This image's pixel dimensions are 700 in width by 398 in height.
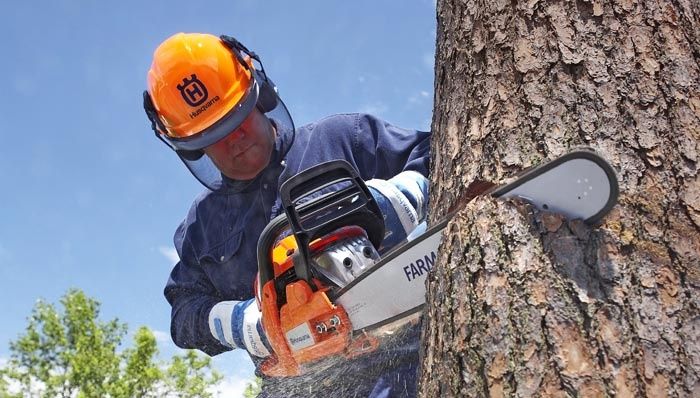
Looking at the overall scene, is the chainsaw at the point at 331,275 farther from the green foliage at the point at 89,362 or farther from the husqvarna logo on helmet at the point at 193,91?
the green foliage at the point at 89,362

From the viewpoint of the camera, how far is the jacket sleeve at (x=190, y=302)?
9.16 ft

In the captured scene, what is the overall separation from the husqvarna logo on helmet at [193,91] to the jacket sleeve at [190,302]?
0.64 meters

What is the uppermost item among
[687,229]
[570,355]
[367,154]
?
[367,154]

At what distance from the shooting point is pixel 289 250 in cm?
197

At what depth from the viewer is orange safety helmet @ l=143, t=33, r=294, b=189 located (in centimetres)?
281

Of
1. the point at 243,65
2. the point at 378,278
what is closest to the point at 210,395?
the point at 243,65

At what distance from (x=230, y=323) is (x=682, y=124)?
5.57ft

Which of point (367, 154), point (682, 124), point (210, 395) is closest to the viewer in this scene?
point (682, 124)

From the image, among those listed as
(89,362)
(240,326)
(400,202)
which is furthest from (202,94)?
(89,362)

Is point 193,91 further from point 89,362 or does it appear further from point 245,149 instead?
point 89,362

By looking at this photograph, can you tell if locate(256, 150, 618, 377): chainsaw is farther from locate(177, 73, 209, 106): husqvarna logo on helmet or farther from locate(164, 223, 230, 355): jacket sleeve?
locate(177, 73, 209, 106): husqvarna logo on helmet

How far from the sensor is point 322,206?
188 cm

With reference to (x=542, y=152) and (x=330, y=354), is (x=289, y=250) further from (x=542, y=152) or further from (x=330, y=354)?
(x=542, y=152)

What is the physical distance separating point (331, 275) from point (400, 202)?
0.37 m
